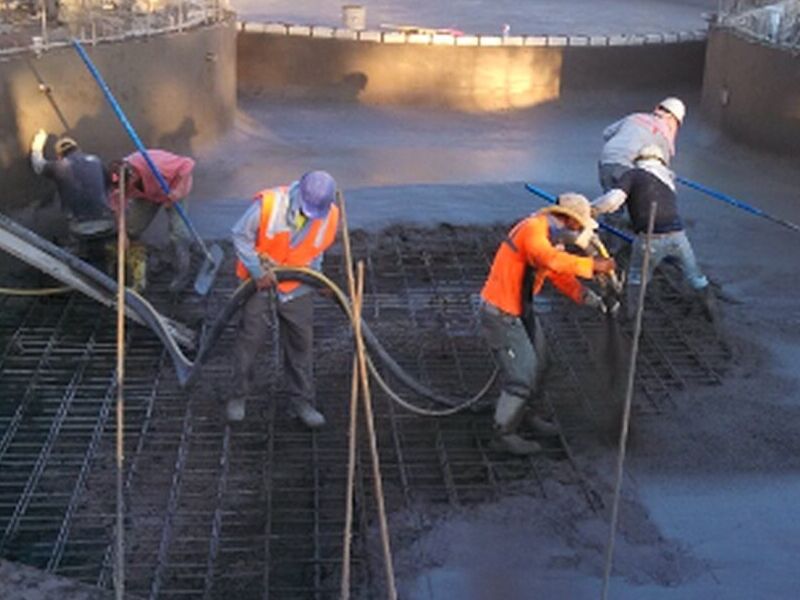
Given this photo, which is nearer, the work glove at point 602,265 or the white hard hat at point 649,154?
the work glove at point 602,265

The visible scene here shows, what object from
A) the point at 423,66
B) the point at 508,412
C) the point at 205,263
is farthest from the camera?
the point at 423,66

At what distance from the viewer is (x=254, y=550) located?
16.9 feet

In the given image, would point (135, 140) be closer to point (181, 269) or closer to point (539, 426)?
point (181, 269)

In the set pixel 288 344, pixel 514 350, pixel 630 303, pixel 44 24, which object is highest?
pixel 44 24

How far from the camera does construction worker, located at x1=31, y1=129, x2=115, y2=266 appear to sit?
25.5ft

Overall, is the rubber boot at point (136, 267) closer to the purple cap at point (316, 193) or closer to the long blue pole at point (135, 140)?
the long blue pole at point (135, 140)

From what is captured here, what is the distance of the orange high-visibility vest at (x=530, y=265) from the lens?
558 cm

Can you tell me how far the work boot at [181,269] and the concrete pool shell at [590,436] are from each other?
0.66m

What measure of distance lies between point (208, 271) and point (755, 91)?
21.1 ft

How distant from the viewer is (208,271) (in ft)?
26.6

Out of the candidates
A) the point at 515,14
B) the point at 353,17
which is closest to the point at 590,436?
the point at 353,17

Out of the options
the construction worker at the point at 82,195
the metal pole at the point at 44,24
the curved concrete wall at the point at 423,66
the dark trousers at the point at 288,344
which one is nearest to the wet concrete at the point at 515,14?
the curved concrete wall at the point at 423,66

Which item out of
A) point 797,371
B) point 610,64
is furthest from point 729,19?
point 797,371

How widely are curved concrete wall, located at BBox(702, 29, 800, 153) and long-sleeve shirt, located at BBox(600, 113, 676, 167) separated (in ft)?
10.8
